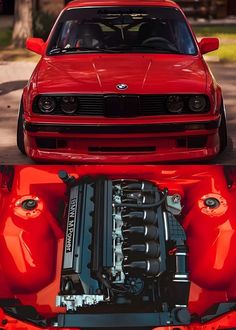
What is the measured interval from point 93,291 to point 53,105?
2.75m

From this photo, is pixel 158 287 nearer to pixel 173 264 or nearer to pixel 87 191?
pixel 173 264

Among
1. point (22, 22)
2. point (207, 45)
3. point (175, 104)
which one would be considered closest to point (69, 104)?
point (175, 104)

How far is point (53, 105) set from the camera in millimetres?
5438

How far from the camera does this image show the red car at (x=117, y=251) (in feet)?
9.36

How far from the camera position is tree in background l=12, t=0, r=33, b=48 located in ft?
49.6

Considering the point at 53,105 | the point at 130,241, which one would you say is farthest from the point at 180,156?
the point at 130,241

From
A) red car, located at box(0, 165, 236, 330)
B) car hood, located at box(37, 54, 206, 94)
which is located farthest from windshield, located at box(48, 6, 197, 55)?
red car, located at box(0, 165, 236, 330)

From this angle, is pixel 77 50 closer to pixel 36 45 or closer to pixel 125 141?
pixel 36 45

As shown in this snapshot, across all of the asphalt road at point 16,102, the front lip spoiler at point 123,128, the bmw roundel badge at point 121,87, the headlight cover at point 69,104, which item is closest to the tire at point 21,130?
the asphalt road at point 16,102

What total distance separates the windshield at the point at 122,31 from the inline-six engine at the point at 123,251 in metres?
3.08

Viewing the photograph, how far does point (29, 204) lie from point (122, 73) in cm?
233

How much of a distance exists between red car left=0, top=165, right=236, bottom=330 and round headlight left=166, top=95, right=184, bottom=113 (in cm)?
147

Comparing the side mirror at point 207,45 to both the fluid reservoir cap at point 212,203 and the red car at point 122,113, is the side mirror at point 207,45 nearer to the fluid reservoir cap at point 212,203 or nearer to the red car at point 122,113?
the red car at point 122,113

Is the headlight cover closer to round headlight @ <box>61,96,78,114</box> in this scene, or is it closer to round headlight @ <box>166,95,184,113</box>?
round headlight @ <box>61,96,78,114</box>
